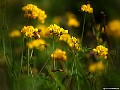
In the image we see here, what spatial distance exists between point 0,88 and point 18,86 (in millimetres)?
79

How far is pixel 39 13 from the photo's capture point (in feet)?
7.95

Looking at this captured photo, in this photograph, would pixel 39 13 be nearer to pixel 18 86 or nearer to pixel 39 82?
pixel 39 82

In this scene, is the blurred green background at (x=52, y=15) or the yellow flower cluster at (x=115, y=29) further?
the yellow flower cluster at (x=115, y=29)

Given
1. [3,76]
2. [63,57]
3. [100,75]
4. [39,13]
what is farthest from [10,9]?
[100,75]

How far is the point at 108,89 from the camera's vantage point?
1.64m

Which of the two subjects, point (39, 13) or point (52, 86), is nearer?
point (52, 86)

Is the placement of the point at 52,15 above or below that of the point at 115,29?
above

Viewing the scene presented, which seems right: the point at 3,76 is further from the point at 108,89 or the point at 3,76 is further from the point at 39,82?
the point at 108,89

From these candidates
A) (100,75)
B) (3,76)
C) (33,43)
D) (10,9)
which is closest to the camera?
(100,75)

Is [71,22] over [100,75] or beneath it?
over

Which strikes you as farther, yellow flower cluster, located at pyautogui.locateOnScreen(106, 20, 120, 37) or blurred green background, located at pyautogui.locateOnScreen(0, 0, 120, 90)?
yellow flower cluster, located at pyautogui.locateOnScreen(106, 20, 120, 37)

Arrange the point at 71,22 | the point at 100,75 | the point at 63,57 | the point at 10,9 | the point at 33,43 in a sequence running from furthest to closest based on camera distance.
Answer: the point at 71,22
the point at 10,9
the point at 33,43
the point at 63,57
the point at 100,75

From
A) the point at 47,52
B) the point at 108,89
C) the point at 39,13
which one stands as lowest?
the point at 108,89

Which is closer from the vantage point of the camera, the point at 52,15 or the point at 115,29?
the point at 115,29
